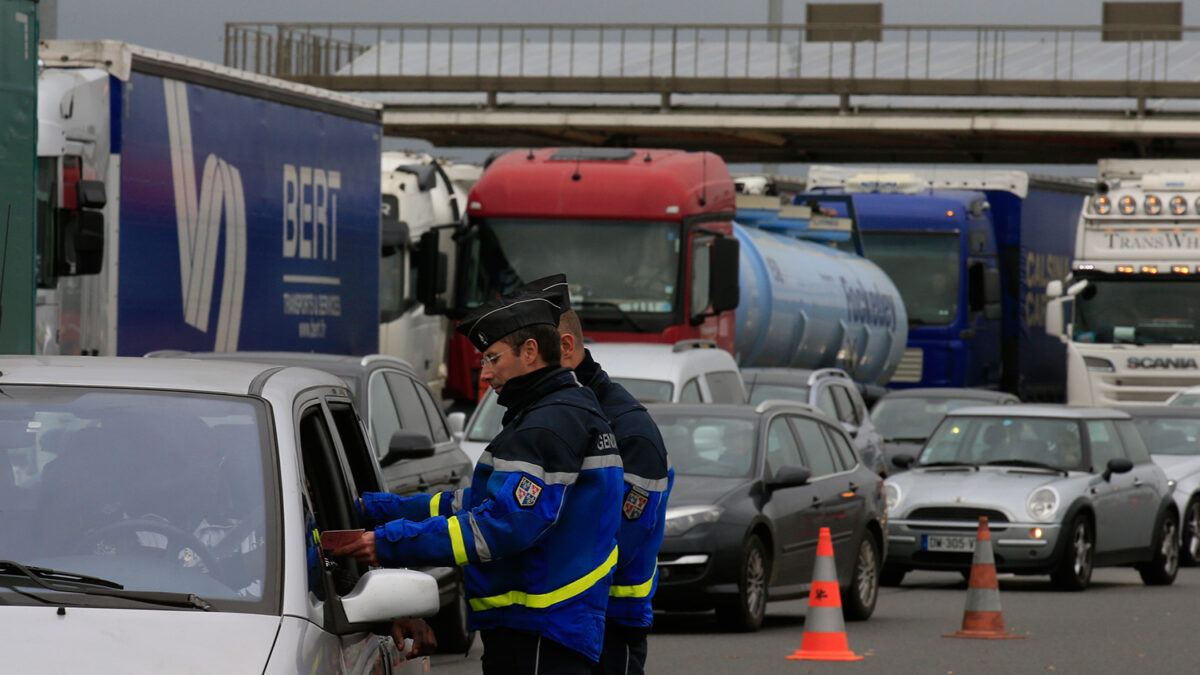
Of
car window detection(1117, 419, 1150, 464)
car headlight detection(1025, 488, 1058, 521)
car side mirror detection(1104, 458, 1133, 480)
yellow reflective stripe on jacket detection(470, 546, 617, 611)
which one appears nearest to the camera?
yellow reflective stripe on jacket detection(470, 546, 617, 611)

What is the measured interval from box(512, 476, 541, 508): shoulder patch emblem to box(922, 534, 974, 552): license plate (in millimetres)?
12935

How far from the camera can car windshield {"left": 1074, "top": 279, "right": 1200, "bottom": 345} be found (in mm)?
30312

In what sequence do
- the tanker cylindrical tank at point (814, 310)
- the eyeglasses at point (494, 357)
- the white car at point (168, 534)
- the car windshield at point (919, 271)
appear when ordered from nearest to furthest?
the white car at point (168, 534) < the eyeglasses at point (494, 357) < the tanker cylindrical tank at point (814, 310) < the car windshield at point (919, 271)

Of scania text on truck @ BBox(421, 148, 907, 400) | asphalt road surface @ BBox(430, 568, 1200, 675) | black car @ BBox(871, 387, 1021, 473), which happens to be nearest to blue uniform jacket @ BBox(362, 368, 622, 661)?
asphalt road surface @ BBox(430, 568, 1200, 675)

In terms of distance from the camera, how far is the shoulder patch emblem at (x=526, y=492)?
532cm

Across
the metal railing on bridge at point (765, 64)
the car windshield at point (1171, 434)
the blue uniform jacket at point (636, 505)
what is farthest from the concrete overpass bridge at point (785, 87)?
the blue uniform jacket at point (636, 505)

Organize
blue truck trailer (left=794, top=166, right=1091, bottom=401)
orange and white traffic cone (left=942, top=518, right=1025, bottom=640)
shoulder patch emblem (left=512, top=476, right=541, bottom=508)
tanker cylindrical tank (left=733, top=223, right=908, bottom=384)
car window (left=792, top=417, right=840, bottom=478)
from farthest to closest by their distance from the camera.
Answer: blue truck trailer (left=794, top=166, right=1091, bottom=401)
tanker cylindrical tank (left=733, top=223, right=908, bottom=384)
car window (left=792, top=417, right=840, bottom=478)
orange and white traffic cone (left=942, top=518, right=1025, bottom=640)
shoulder patch emblem (left=512, top=476, right=541, bottom=508)

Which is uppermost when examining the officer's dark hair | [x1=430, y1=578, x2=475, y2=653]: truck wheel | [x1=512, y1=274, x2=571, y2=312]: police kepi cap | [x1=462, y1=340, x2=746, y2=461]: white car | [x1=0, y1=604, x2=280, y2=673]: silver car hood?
[x1=512, y1=274, x2=571, y2=312]: police kepi cap

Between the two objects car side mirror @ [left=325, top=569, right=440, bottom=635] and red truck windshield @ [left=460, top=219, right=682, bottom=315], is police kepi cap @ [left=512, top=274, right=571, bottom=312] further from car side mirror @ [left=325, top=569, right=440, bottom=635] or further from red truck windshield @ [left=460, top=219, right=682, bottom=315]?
red truck windshield @ [left=460, top=219, right=682, bottom=315]

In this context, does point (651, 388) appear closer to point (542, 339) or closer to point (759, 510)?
point (759, 510)

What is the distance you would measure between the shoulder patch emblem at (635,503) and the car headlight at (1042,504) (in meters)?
11.9

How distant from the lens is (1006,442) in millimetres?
19406

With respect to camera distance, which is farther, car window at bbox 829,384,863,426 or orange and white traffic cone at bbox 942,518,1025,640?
car window at bbox 829,384,863,426

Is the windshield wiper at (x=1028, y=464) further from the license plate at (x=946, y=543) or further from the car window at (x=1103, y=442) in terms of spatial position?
the license plate at (x=946, y=543)
